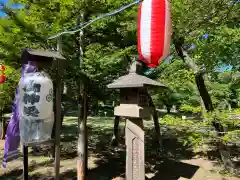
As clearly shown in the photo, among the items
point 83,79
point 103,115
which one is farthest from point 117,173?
point 103,115

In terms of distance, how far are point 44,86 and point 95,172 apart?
432 cm

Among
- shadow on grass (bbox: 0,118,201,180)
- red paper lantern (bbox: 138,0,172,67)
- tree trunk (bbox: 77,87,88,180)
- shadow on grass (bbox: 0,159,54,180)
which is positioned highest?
red paper lantern (bbox: 138,0,172,67)

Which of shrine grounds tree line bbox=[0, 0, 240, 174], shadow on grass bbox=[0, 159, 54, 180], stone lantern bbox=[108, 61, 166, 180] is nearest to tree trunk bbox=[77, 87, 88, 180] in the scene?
shrine grounds tree line bbox=[0, 0, 240, 174]

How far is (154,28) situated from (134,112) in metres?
1.93

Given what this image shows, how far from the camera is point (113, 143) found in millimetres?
10031

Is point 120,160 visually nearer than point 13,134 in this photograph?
No

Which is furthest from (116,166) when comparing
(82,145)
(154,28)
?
(154,28)

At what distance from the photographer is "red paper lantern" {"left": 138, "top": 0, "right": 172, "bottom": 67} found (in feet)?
9.06

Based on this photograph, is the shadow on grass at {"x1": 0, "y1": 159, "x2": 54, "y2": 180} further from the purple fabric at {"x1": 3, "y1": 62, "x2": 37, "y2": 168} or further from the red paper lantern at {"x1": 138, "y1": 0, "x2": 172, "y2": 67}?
the red paper lantern at {"x1": 138, "y1": 0, "x2": 172, "y2": 67}

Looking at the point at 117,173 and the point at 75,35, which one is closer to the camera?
the point at 75,35

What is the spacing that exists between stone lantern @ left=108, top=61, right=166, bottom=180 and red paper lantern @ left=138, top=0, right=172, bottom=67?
1.34 m

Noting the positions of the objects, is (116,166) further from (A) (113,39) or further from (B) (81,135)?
(A) (113,39)

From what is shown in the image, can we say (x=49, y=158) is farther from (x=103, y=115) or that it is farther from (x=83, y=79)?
(x=103, y=115)

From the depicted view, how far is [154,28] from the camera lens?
2.77m
